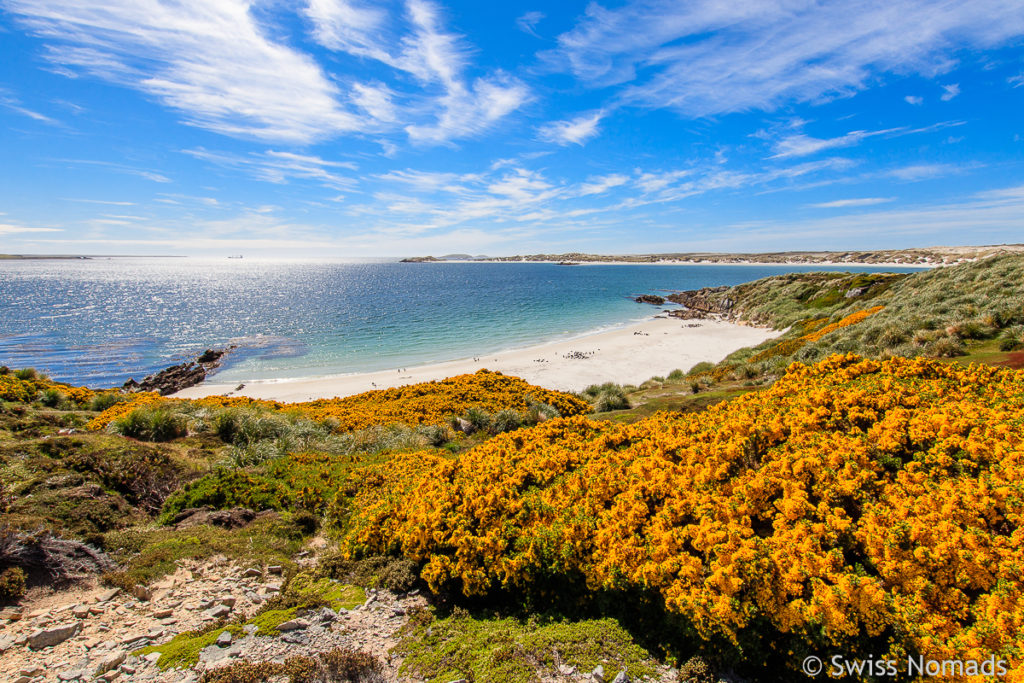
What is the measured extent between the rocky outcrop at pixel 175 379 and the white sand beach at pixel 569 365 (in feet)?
4.03

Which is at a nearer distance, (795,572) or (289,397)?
(795,572)

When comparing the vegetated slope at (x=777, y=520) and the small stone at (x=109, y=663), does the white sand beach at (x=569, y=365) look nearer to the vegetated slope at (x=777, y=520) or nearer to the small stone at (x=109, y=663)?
the vegetated slope at (x=777, y=520)

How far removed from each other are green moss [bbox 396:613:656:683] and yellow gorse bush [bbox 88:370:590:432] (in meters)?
11.2

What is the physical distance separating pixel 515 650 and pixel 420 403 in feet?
46.5

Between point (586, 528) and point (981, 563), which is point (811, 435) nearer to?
point (981, 563)

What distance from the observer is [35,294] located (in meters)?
96.1

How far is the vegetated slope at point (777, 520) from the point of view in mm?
3982

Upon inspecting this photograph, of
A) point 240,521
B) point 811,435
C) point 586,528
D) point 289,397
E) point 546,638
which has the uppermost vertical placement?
point 811,435

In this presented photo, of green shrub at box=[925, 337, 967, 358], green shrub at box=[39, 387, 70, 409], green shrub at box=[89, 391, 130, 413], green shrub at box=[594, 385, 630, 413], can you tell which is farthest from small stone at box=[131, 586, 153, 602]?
green shrub at box=[925, 337, 967, 358]

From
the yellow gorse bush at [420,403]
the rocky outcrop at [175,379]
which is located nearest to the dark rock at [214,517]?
the yellow gorse bush at [420,403]

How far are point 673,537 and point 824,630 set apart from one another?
5.03 feet

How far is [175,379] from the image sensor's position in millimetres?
33094

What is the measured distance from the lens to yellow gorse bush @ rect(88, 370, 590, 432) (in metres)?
16.5

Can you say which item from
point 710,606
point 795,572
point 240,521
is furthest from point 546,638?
point 240,521
